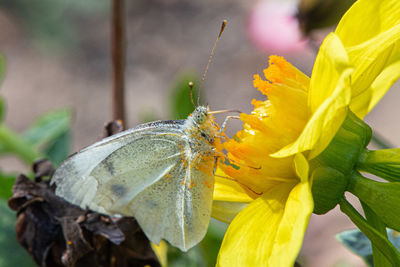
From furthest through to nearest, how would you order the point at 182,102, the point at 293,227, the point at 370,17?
the point at 182,102 < the point at 370,17 < the point at 293,227

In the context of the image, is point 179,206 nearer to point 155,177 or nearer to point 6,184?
point 155,177

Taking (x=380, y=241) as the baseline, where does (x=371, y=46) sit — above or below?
above

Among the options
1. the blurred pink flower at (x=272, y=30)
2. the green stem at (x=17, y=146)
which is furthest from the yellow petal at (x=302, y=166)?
the blurred pink flower at (x=272, y=30)

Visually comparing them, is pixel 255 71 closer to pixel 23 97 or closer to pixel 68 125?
pixel 23 97

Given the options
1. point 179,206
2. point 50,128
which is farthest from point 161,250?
point 50,128

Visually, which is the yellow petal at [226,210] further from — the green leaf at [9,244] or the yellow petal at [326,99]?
the green leaf at [9,244]

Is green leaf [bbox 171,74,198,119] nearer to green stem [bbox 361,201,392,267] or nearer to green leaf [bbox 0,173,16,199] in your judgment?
green leaf [bbox 0,173,16,199]
